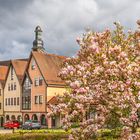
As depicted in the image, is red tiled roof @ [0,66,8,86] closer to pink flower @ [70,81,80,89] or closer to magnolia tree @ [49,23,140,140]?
magnolia tree @ [49,23,140,140]

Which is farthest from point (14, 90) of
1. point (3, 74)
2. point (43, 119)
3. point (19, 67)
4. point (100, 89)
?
point (100, 89)

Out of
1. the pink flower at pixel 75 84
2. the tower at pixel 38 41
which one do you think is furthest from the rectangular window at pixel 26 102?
the pink flower at pixel 75 84

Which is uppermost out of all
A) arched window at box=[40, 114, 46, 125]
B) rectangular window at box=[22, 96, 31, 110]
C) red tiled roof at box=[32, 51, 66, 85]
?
red tiled roof at box=[32, 51, 66, 85]

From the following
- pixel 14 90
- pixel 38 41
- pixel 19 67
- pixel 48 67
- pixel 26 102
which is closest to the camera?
pixel 48 67

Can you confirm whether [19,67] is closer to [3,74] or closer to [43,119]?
[3,74]

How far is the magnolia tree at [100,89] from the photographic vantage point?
651 inches

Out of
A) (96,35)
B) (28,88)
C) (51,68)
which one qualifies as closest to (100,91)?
(96,35)

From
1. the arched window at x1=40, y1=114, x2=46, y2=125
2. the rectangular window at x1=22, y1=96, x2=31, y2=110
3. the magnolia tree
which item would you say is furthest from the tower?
the magnolia tree

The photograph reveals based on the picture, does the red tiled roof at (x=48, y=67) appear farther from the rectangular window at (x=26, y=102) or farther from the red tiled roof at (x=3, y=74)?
the red tiled roof at (x=3, y=74)

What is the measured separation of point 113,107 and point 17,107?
68.1 metres

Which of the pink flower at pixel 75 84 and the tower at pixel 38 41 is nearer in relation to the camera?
the pink flower at pixel 75 84

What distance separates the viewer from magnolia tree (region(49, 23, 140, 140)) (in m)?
16.5

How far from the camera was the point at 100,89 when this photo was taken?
1708 cm

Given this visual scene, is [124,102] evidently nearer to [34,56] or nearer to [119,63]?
[119,63]
